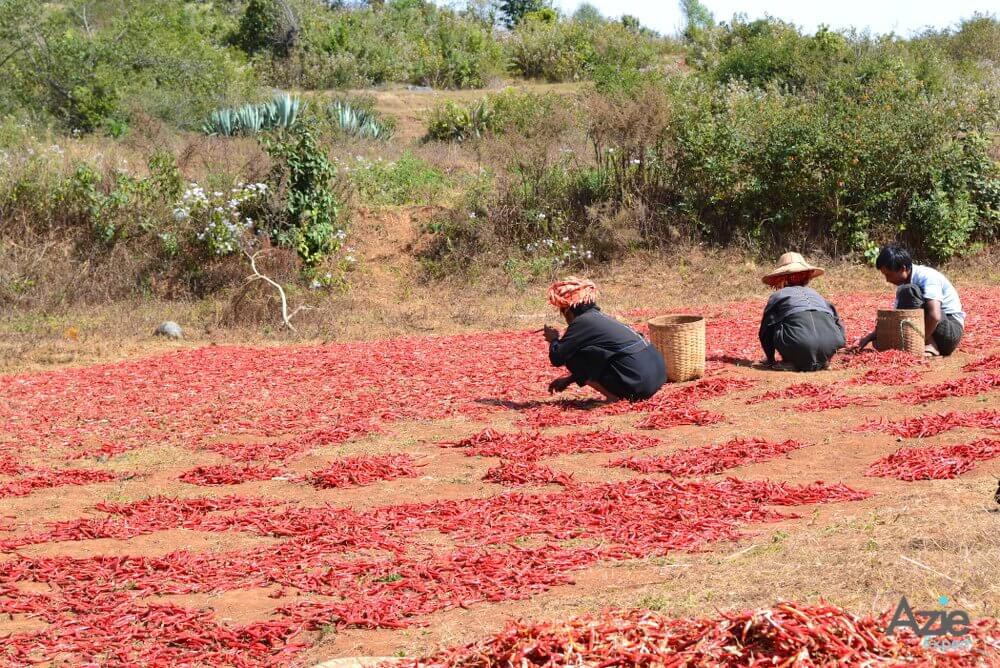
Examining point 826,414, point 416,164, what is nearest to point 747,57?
point 416,164

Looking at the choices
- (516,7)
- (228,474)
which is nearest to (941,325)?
(228,474)

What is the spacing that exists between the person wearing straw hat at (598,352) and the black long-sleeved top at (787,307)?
1473mm

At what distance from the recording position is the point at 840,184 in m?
18.8

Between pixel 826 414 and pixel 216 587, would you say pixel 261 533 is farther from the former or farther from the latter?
pixel 826 414

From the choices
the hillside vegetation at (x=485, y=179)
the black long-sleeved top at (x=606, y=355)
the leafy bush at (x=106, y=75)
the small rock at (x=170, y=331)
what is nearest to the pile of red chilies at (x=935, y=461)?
the black long-sleeved top at (x=606, y=355)

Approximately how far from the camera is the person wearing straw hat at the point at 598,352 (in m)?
9.04

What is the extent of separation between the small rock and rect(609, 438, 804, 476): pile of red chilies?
971 cm

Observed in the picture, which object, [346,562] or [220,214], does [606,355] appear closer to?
[346,562]

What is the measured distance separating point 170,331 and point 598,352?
8.48 m

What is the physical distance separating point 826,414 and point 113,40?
24.7m

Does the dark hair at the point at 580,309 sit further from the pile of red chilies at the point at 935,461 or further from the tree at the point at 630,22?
the tree at the point at 630,22

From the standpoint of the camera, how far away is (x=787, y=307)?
9.98 meters

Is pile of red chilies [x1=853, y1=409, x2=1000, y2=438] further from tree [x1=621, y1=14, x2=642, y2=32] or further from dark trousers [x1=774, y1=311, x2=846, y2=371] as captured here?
tree [x1=621, y1=14, x2=642, y2=32]

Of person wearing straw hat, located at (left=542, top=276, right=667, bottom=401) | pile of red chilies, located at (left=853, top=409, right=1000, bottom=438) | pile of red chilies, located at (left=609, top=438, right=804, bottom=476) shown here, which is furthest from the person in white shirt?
pile of red chilies, located at (left=609, top=438, right=804, bottom=476)
